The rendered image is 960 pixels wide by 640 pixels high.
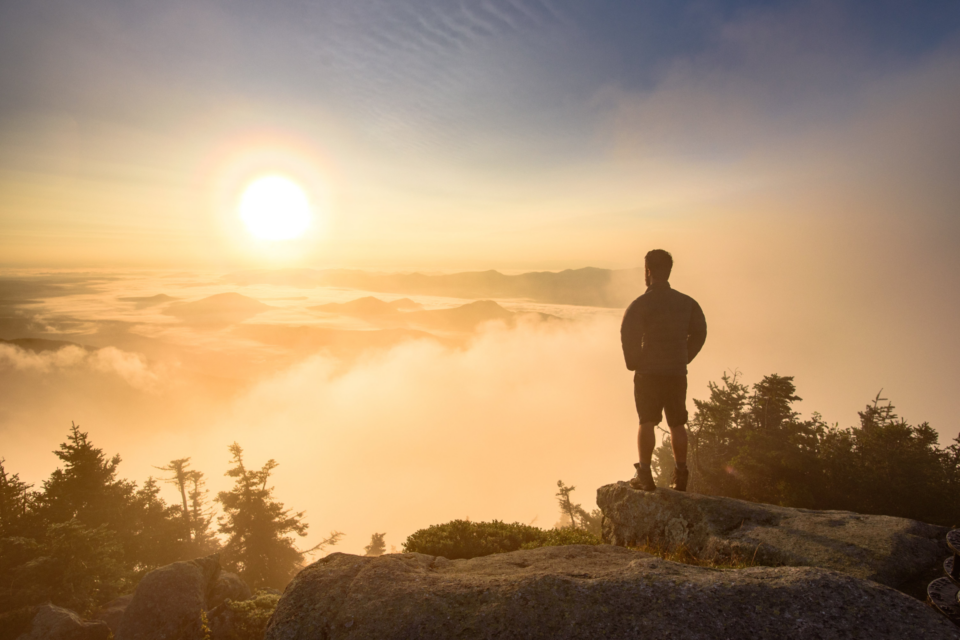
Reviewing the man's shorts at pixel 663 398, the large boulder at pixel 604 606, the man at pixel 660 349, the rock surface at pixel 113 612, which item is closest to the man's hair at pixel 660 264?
the man at pixel 660 349

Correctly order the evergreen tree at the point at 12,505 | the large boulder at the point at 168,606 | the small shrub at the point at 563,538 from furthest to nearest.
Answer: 1. the evergreen tree at the point at 12,505
2. the large boulder at the point at 168,606
3. the small shrub at the point at 563,538

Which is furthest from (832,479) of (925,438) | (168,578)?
(168,578)

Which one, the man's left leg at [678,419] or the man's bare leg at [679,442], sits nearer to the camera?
the man's left leg at [678,419]

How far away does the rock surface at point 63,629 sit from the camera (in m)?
12.6

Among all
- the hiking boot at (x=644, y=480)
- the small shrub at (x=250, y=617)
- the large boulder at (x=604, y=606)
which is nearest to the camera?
the large boulder at (x=604, y=606)

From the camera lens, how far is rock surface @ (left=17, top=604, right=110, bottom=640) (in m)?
12.6

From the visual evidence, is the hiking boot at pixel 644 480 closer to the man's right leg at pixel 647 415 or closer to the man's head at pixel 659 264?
the man's right leg at pixel 647 415

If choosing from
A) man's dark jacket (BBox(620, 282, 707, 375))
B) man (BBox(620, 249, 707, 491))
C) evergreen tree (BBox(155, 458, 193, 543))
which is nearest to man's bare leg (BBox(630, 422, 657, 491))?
man (BBox(620, 249, 707, 491))

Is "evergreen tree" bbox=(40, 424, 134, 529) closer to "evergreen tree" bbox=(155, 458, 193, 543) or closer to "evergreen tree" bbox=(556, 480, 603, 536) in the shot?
"evergreen tree" bbox=(155, 458, 193, 543)

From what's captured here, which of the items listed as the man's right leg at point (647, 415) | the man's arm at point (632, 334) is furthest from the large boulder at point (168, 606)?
the man's arm at point (632, 334)

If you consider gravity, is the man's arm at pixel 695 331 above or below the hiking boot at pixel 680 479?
above

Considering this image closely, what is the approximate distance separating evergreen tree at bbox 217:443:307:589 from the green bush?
3078cm

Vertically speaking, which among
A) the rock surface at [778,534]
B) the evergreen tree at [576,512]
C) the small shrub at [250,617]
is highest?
the rock surface at [778,534]

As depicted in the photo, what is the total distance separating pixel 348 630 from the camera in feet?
12.6
